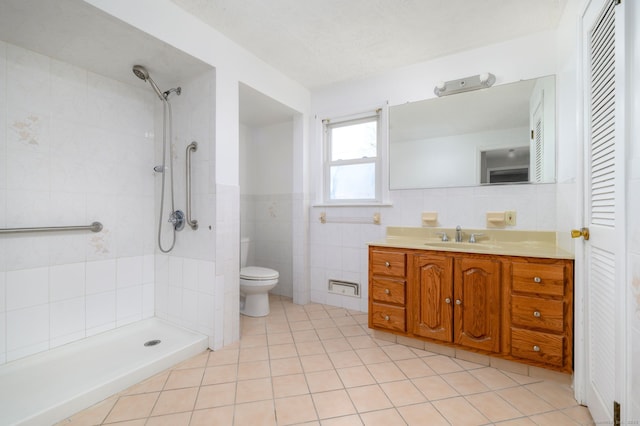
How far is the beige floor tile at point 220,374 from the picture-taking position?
1.66 meters

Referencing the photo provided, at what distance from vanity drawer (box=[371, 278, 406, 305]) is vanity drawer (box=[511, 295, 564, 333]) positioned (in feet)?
2.20

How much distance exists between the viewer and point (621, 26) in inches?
39.2

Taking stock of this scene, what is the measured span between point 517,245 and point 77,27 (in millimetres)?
3071

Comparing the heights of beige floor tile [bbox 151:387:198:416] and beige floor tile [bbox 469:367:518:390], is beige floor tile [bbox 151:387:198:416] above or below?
above

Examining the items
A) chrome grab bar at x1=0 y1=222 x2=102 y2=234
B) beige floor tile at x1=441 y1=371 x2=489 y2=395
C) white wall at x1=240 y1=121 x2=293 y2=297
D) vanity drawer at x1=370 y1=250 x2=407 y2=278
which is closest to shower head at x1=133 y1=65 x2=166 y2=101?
chrome grab bar at x1=0 y1=222 x2=102 y2=234

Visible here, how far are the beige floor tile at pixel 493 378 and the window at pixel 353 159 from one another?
1.55m

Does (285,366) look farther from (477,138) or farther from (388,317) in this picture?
(477,138)

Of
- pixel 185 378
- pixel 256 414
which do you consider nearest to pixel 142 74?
pixel 185 378

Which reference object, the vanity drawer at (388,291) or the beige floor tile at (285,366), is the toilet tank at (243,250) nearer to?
the beige floor tile at (285,366)

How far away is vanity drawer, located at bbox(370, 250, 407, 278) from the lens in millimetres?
2039

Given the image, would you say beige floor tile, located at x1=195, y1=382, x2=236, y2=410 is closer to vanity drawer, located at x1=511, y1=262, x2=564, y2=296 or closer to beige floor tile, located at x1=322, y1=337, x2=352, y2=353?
beige floor tile, located at x1=322, y1=337, x2=352, y2=353

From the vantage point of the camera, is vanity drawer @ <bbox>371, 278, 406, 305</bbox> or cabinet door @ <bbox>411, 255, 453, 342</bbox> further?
vanity drawer @ <bbox>371, 278, 406, 305</bbox>

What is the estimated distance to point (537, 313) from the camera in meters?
1.63

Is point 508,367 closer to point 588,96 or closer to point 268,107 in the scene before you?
point 588,96
